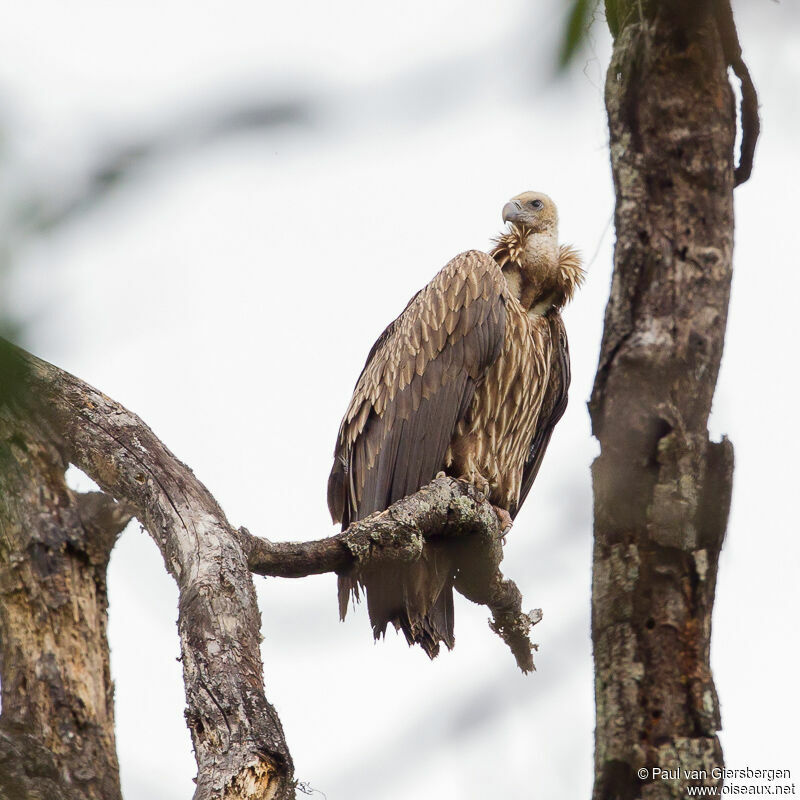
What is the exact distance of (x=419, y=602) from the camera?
5.85 metres

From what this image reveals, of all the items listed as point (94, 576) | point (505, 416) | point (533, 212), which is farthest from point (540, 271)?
point (94, 576)

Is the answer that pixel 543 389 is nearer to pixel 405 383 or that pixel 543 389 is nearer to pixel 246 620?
pixel 405 383

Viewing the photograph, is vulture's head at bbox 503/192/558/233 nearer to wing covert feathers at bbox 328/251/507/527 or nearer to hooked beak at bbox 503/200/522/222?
hooked beak at bbox 503/200/522/222

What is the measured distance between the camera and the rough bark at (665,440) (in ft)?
6.40

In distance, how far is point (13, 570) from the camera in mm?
4082

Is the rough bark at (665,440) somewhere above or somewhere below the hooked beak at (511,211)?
below

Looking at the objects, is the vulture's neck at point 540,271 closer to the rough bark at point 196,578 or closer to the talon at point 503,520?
the talon at point 503,520

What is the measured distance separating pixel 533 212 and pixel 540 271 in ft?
1.69

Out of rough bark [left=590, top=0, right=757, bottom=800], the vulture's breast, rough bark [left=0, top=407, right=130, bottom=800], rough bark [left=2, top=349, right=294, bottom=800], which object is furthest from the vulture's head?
rough bark [left=590, top=0, right=757, bottom=800]

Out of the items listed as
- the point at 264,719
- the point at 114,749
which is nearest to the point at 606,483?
the point at 264,719

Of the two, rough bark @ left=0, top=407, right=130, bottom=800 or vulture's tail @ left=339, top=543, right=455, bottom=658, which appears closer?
rough bark @ left=0, top=407, right=130, bottom=800

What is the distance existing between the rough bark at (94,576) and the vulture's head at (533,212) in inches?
128

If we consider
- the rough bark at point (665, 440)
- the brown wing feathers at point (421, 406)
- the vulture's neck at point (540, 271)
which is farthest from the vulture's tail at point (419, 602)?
the rough bark at point (665, 440)

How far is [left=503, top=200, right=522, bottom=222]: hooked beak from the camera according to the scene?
23.7 feet
